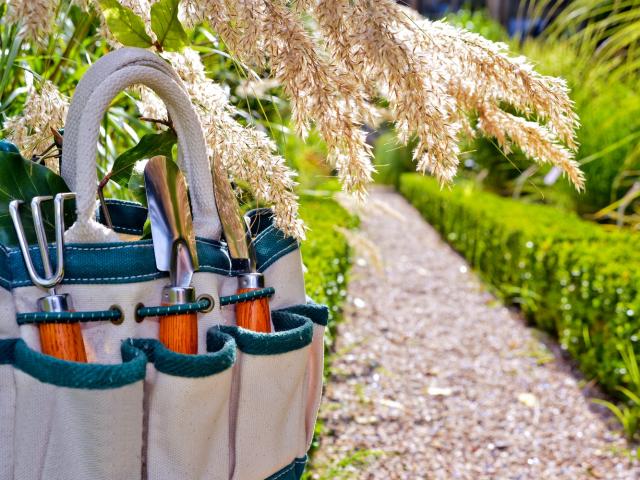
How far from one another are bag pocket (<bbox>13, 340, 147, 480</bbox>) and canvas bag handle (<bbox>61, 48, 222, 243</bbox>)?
0.51 feet

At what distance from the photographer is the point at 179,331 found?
81 cm

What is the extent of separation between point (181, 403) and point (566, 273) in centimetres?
338

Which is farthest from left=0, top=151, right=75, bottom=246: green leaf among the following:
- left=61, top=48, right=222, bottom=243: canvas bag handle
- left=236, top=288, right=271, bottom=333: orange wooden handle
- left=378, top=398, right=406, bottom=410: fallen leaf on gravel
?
left=378, top=398, right=406, bottom=410: fallen leaf on gravel

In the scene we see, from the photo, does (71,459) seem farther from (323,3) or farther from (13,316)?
(323,3)

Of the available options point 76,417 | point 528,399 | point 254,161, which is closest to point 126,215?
point 254,161

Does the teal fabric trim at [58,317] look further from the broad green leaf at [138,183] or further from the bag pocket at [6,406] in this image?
the broad green leaf at [138,183]

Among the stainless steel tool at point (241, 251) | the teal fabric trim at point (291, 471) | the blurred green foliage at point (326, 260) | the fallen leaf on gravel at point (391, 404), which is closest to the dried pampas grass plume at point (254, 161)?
the stainless steel tool at point (241, 251)

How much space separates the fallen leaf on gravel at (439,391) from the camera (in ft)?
11.2

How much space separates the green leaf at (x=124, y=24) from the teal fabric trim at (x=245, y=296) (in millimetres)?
372

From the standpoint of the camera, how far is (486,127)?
1.08 meters

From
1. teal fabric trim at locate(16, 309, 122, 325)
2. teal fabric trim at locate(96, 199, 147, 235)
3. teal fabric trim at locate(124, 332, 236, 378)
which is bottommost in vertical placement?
teal fabric trim at locate(124, 332, 236, 378)

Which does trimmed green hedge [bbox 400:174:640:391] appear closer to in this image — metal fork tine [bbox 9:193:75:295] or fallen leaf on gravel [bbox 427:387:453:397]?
fallen leaf on gravel [bbox 427:387:453:397]

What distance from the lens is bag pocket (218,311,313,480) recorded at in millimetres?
885

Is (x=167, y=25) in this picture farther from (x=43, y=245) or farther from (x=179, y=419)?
(x=179, y=419)
